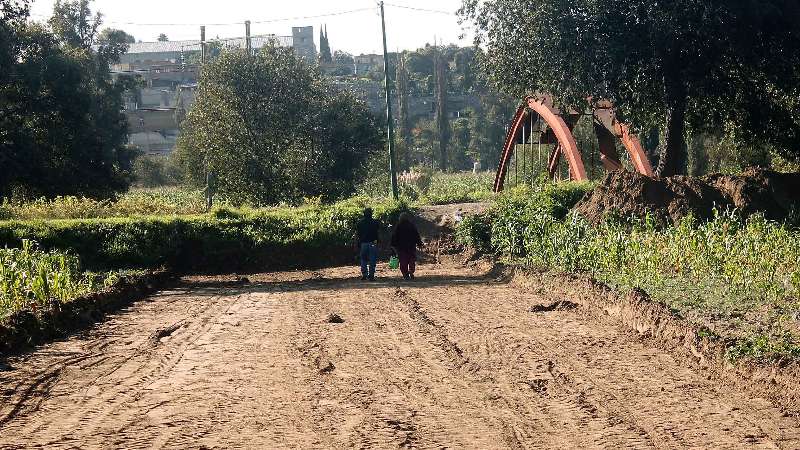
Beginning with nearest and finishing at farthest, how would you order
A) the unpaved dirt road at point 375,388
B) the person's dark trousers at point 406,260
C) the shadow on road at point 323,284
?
the unpaved dirt road at point 375,388, the shadow on road at point 323,284, the person's dark trousers at point 406,260

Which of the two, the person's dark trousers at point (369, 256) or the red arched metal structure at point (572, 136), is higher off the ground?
the red arched metal structure at point (572, 136)

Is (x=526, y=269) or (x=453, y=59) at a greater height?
(x=453, y=59)

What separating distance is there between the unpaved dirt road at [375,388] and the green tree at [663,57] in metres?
14.0

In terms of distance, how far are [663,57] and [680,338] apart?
1828cm

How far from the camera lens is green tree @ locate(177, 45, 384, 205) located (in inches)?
1895

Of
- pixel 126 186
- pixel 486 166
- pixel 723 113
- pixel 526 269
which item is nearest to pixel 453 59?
pixel 486 166

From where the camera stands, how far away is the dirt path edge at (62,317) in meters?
12.6

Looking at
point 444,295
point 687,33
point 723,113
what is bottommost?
point 444,295

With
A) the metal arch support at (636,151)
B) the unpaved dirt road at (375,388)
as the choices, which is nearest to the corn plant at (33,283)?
the unpaved dirt road at (375,388)

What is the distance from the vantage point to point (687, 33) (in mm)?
27297

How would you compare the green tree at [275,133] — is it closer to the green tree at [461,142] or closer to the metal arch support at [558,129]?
the metal arch support at [558,129]

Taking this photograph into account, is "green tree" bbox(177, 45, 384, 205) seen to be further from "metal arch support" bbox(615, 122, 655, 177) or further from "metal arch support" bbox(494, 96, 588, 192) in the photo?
"metal arch support" bbox(615, 122, 655, 177)

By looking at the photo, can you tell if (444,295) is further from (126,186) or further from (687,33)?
(126,186)

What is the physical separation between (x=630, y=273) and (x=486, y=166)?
79148 millimetres
